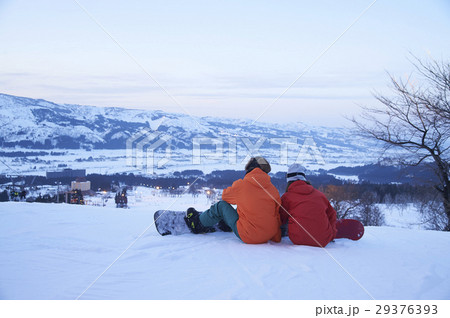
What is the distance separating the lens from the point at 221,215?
3.95 m

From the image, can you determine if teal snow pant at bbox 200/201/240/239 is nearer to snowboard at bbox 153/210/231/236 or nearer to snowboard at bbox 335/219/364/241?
snowboard at bbox 153/210/231/236

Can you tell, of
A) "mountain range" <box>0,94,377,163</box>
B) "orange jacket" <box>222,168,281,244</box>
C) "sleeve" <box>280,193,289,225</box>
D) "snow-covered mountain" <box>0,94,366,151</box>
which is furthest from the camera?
"snow-covered mountain" <box>0,94,366,151</box>

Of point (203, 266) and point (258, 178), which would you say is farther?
point (258, 178)

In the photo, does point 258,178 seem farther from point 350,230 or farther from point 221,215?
point 350,230

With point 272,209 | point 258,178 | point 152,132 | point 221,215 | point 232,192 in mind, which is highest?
point 152,132

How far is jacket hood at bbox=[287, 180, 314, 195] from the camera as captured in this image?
3758mm

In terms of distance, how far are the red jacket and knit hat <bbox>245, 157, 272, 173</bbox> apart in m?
0.44

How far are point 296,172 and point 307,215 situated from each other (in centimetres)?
57

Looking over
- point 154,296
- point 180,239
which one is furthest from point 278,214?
point 154,296

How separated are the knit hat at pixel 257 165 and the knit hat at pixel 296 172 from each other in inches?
12.5

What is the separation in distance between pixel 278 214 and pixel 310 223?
1.33 ft

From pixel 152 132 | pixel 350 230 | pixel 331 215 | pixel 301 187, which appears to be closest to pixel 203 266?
pixel 301 187

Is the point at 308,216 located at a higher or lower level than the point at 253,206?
lower

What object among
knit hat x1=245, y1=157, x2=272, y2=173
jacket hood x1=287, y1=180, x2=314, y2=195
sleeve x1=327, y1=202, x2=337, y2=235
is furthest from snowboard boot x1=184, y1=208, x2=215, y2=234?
sleeve x1=327, y1=202, x2=337, y2=235
